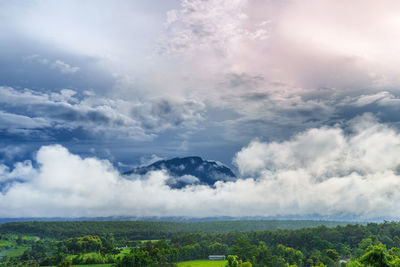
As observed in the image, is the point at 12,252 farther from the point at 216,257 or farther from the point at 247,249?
the point at 247,249

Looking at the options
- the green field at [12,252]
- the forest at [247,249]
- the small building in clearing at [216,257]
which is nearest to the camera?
the forest at [247,249]

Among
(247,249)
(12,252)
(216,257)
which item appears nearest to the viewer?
(247,249)

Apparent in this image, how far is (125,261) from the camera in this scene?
345 feet

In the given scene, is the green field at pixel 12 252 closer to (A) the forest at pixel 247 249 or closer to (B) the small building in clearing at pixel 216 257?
(A) the forest at pixel 247 249

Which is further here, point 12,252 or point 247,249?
point 12,252

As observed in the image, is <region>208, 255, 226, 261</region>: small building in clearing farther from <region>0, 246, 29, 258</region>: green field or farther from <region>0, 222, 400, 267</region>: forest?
<region>0, 246, 29, 258</region>: green field

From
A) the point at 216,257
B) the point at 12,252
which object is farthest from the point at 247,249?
the point at 12,252

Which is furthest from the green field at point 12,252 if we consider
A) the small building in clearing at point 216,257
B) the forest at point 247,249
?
the small building in clearing at point 216,257

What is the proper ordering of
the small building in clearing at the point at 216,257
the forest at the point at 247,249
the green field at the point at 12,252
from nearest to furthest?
the forest at the point at 247,249 < the green field at the point at 12,252 < the small building in clearing at the point at 216,257

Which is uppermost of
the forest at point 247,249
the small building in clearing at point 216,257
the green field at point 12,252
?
the forest at point 247,249

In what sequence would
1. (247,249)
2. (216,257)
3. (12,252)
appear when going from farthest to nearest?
(12,252) → (216,257) → (247,249)

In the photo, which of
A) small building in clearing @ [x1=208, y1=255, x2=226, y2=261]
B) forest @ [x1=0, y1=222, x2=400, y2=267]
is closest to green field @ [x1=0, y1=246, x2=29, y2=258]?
forest @ [x1=0, y1=222, x2=400, y2=267]

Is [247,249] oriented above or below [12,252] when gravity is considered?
above

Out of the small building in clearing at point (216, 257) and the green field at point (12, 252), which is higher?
the green field at point (12, 252)
